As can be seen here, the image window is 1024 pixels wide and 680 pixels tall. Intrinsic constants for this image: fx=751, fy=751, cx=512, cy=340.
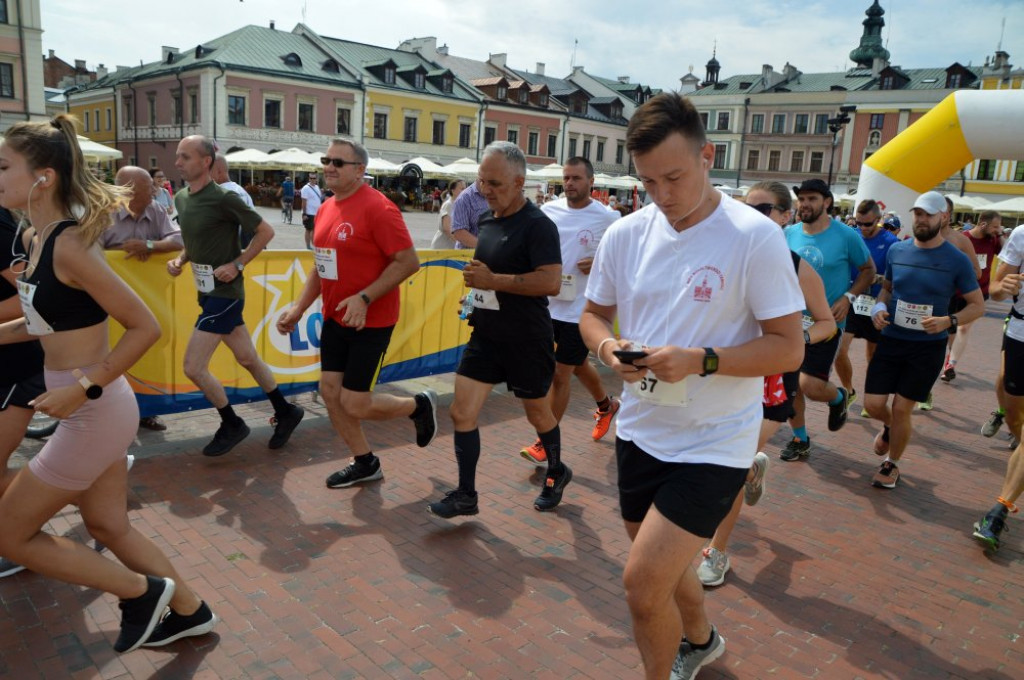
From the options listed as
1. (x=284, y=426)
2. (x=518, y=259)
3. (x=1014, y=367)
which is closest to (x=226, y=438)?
(x=284, y=426)

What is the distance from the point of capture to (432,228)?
32094 millimetres

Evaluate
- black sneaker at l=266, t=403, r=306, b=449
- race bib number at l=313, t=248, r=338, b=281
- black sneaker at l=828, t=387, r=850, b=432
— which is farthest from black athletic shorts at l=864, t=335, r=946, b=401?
black sneaker at l=266, t=403, r=306, b=449

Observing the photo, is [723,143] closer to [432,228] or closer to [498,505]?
[432,228]

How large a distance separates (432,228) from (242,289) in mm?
27210

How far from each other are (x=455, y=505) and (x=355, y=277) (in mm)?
1476

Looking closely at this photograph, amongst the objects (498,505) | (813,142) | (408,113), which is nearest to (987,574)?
(498,505)

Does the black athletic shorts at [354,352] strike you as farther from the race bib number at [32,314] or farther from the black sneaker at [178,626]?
the race bib number at [32,314]

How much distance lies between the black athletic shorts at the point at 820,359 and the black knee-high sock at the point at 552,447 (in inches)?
86.2

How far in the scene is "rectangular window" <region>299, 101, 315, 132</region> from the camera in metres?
48.1

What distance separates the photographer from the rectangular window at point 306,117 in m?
48.1

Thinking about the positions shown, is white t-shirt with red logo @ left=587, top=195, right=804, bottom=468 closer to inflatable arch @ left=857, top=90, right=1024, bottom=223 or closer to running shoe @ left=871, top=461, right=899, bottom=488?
running shoe @ left=871, top=461, right=899, bottom=488

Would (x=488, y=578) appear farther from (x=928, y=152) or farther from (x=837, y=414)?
(x=928, y=152)

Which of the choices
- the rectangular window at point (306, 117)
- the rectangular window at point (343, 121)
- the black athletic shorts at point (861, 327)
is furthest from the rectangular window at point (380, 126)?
the black athletic shorts at point (861, 327)

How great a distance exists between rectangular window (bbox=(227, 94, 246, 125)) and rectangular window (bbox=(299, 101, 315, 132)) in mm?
3636
